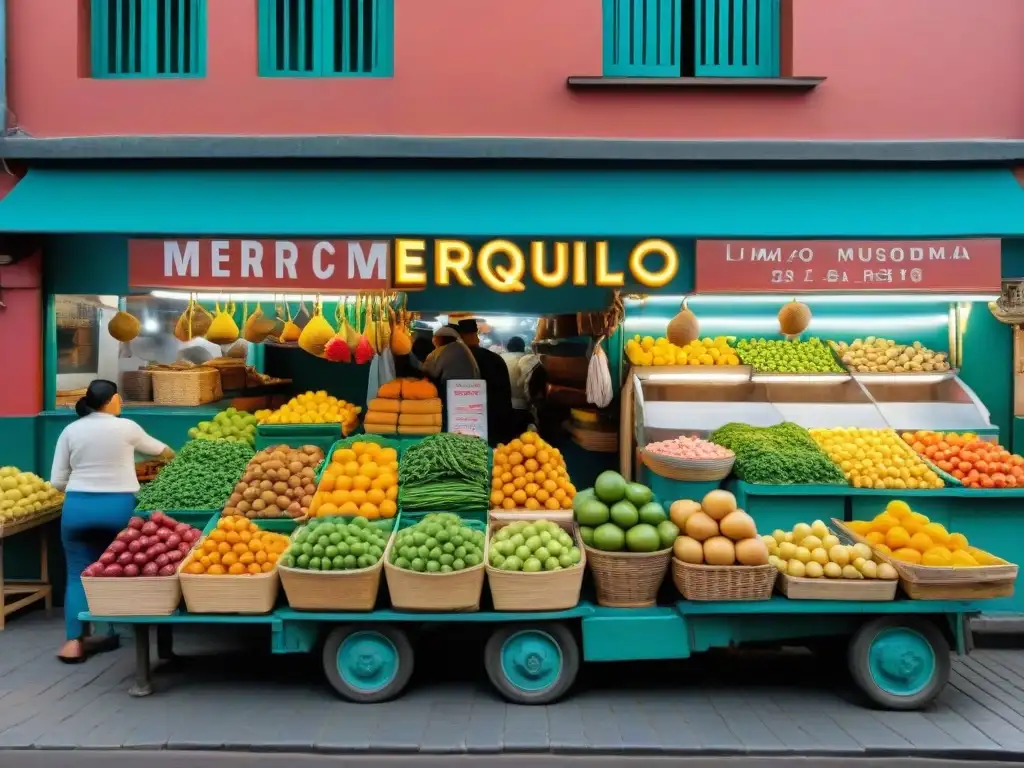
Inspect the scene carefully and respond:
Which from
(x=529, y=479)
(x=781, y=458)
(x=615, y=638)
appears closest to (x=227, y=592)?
(x=529, y=479)

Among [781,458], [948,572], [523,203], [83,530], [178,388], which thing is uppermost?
[523,203]

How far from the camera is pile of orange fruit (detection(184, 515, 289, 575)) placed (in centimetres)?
588

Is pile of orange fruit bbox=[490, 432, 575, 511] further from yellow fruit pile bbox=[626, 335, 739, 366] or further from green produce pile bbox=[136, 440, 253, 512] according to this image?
yellow fruit pile bbox=[626, 335, 739, 366]

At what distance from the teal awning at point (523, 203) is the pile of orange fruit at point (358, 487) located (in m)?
2.05

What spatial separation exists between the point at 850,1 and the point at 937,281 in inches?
123

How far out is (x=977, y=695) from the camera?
6059 millimetres

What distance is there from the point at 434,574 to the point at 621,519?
4.77ft

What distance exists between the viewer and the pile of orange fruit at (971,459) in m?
7.21

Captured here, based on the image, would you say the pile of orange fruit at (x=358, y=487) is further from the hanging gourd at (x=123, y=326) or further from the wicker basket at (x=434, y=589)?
the hanging gourd at (x=123, y=326)

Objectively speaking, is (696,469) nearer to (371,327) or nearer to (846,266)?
(846,266)

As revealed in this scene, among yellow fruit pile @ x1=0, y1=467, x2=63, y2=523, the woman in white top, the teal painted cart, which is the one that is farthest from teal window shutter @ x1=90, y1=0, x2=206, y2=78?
the teal painted cart

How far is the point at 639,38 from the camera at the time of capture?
8.46 metres

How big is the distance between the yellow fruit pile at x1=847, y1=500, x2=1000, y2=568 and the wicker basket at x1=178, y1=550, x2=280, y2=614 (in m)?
4.53

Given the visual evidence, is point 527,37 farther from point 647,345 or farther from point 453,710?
point 453,710
